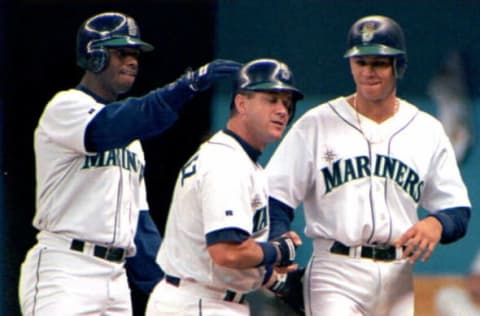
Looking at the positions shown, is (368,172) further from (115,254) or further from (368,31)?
(115,254)

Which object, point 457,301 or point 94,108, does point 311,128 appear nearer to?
point 94,108

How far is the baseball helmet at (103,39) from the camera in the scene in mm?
4777

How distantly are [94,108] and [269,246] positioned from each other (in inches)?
34.6

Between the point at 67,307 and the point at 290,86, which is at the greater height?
the point at 290,86

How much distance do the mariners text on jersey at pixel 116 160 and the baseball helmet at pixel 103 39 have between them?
0.30 metres

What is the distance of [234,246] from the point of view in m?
4.04

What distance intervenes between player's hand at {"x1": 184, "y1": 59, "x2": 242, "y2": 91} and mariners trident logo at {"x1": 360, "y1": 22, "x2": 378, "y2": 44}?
1.50ft

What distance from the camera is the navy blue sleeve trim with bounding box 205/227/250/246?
4.01m

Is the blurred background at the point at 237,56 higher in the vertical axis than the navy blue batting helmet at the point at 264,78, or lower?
lower

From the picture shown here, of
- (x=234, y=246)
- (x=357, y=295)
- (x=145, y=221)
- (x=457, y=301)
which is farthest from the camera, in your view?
(x=457, y=301)

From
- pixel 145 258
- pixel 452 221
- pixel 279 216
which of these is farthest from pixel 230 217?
pixel 145 258

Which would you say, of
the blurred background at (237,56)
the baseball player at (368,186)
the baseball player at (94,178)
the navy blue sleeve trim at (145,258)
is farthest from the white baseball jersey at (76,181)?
the blurred background at (237,56)

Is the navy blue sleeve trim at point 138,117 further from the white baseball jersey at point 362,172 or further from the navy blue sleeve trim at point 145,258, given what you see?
the navy blue sleeve trim at point 145,258

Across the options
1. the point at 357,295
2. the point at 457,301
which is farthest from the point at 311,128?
the point at 457,301
